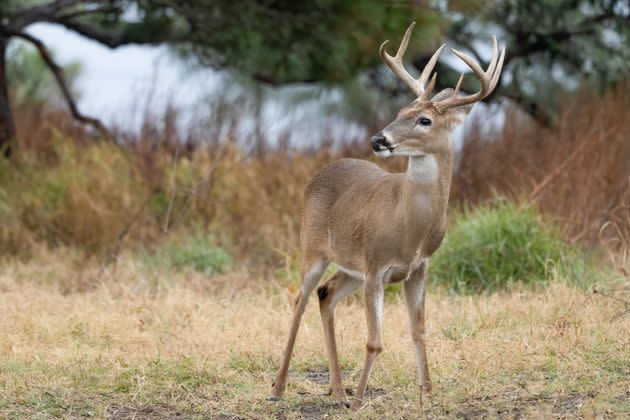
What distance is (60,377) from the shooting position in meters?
5.39

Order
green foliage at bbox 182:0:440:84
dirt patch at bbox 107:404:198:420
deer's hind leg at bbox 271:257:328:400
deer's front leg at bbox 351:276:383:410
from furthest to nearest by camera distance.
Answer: green foliage at bbox 182:0:440:84 < deer's hind leg at bbox 271:257:328:400 < dirt patch at bbox 107:404:198:420 < deer's front leg at bbox 351:276:383:410

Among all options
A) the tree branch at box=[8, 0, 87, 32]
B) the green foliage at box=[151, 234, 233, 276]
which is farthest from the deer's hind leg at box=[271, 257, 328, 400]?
the tree branch at box=[8, 0, 87, 32]

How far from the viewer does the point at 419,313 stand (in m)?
4.96

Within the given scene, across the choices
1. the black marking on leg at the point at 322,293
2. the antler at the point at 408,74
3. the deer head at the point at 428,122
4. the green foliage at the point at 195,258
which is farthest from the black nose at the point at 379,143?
the green foliage at the point at 195,258

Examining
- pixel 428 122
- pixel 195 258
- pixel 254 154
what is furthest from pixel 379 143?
pixel 254 154

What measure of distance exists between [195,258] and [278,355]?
346 centimetres

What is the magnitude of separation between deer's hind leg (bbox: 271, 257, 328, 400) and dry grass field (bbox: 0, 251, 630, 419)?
96 millimetres

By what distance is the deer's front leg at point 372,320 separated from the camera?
15.6 feet

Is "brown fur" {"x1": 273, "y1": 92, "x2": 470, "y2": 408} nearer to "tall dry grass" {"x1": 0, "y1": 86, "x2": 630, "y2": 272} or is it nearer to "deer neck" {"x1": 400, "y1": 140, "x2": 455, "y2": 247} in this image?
"deer neck" {"x1": 400, "y1": 140, "x2": 455, "y2": 247}

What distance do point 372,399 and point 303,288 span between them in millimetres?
615

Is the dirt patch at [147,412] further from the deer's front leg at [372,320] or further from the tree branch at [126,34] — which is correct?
the tree branch at [126,34]

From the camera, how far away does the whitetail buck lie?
4.65 metres

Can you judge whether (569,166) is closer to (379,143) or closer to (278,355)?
(278,355)

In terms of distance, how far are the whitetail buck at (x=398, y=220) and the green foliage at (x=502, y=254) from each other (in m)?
2.54
